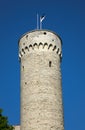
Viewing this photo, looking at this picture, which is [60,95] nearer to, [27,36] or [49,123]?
[49,123]

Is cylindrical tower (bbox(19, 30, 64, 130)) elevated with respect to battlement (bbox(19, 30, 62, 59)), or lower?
lower

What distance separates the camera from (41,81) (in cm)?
2598

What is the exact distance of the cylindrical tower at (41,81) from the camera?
2525 cm

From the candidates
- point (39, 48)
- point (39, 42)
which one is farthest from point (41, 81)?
point (39, 42)

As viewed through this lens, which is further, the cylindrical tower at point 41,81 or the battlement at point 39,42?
the battlement at point 39,42

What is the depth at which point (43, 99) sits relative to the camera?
25.6 metres

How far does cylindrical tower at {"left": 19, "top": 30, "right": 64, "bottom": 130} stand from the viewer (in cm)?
2525

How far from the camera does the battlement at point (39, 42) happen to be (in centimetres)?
2724

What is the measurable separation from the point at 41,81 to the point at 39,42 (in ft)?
9.63

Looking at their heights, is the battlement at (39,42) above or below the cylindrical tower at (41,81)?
above

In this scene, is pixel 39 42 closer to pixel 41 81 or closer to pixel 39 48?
pixel 39 48

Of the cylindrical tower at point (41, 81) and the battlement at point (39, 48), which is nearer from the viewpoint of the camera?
the cylindrical tower at point (41, 81)

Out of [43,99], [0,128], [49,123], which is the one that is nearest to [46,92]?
[43,99]

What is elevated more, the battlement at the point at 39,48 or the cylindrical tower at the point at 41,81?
the battlement at the point at 39,48
